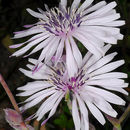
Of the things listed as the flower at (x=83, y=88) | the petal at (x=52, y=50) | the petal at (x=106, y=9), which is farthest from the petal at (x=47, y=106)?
the petal at (x=106, y=9)

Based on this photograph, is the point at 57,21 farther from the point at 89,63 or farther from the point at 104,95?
the point at 104,95

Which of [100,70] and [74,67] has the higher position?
[74,67]

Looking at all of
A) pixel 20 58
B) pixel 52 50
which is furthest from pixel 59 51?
pixel 20 58

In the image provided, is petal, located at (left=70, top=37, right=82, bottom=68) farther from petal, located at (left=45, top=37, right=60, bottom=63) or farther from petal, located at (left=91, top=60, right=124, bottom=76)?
petal, located at (left=91, top=60, right=124, bottom=76)

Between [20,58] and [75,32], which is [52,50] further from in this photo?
[20,58]

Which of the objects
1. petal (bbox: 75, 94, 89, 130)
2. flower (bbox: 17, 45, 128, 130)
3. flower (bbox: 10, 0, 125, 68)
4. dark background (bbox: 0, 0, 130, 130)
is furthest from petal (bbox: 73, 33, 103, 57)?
dark background (bbox: 0, 0, 130, 130)

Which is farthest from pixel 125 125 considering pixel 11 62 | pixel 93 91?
pixel 11 62

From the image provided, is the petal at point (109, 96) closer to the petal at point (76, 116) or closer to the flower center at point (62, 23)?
the petal at point (76, 116)
